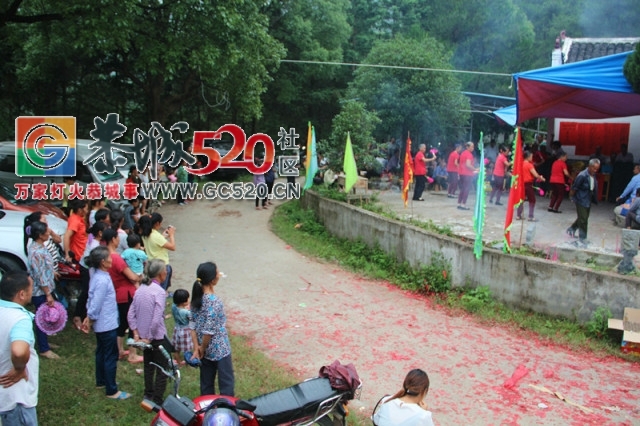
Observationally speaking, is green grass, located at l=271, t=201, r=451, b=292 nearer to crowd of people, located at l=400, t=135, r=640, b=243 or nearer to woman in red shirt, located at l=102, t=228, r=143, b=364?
crowd of people, located at l=400, t=135, r=640, b=243

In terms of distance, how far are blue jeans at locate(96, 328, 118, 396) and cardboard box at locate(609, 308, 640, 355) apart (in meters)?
5.54

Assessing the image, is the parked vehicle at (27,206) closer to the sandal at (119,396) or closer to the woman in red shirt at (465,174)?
the sandal at (119,396)

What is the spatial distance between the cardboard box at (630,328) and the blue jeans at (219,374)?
4638mm

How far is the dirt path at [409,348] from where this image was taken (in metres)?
5.18

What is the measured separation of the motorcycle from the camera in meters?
3.20

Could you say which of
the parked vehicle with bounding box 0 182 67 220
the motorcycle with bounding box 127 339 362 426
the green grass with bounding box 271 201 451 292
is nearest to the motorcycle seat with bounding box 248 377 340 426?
the motorcycle with bounding box 127 339 362 426

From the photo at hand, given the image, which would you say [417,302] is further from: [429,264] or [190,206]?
[190,206]

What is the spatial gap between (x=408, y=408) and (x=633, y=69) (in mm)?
7802

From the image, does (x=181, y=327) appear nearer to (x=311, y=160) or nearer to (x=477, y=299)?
(x=477, y=299)

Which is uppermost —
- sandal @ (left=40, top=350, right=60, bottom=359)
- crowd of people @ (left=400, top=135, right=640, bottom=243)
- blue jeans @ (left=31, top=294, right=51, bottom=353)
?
crowd of people @ (left=400, top=135, right=640, bottom=243)

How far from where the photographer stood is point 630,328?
249 inches

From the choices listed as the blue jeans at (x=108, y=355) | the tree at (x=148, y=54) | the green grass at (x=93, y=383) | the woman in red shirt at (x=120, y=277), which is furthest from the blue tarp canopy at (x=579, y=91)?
the blue jeans at (x=108, y=355)

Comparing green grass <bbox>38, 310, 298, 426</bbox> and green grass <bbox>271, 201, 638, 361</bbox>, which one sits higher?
green grass <bbox>271, 201, 638, 361</bbox>

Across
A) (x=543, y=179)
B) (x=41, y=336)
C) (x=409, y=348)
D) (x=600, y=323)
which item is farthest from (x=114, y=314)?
(x=543, y=179)
